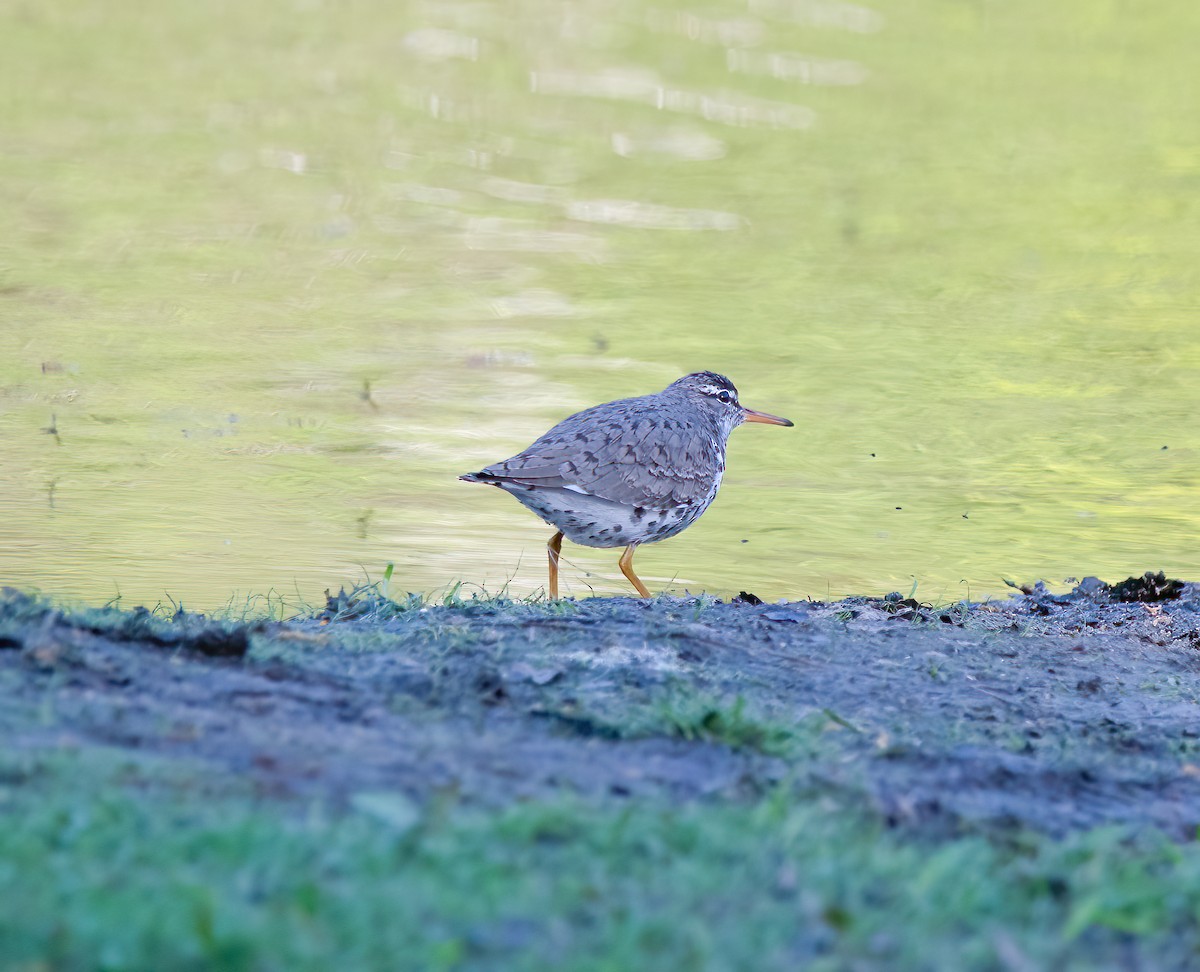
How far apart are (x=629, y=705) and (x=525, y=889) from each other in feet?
6.29

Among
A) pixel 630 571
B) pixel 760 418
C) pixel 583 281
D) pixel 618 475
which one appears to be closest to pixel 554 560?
pixel 630 571

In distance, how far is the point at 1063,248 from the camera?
19.6 meters

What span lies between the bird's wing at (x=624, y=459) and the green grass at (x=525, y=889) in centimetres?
401

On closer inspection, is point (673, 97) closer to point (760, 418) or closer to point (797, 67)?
point (797, 67)

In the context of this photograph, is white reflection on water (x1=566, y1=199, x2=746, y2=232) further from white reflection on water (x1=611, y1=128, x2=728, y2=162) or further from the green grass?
the green grass

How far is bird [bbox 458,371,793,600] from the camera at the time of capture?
8.64 meters

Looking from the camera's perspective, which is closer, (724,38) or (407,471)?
(407,471)

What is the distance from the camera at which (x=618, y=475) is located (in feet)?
28.8

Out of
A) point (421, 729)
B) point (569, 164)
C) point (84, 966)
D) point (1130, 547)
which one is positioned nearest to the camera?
point (84, 966)

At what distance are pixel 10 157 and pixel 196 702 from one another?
16178 mm

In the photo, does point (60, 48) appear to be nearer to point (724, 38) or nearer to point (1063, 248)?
point (724, 38)

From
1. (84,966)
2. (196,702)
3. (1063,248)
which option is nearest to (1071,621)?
(196,702)

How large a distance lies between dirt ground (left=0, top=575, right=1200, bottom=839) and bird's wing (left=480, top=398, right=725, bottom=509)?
1.09 metres

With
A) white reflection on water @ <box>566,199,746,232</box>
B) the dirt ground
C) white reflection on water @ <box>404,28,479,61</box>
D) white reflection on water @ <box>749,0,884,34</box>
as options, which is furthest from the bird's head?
white reflection on water @ <box>749,0,884,34</box>
